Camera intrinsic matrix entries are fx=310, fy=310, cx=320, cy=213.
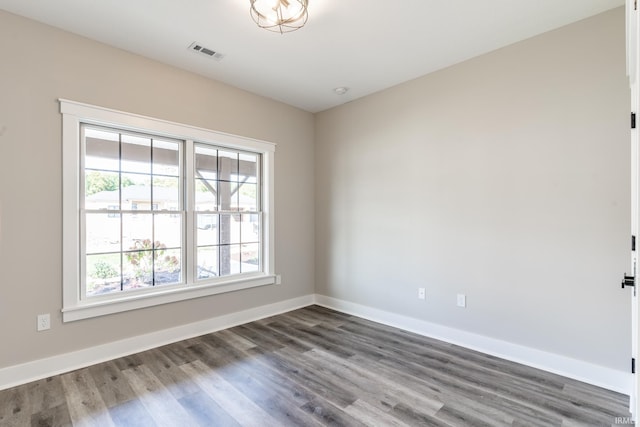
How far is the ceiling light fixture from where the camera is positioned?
2121mm

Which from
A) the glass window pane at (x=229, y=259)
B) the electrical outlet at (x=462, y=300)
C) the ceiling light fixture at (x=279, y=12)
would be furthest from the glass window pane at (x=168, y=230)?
the electrical outlet at (x=462, y=300)

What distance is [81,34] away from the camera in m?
2.63

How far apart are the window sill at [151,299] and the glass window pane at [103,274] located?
0.10 metres

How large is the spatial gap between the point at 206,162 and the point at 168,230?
34.3 inches

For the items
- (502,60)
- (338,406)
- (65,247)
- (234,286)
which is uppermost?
(502,60)

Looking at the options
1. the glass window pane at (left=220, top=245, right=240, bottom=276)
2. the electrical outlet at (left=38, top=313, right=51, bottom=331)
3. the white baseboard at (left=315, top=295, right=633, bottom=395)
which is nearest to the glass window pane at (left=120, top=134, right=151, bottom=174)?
the glass window pane at (left=220, top=245, right=240, bottom=276)

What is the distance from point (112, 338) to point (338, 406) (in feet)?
6.94

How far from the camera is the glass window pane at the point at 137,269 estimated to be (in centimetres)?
297

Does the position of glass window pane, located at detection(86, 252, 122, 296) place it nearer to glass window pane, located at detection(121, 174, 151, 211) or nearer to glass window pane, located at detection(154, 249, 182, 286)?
glass window pane, located at detection(154, 249, 182, 286)

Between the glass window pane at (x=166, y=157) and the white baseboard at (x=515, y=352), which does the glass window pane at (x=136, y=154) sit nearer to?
the glass window pane at (x=166, y=157)

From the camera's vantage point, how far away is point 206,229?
354cm

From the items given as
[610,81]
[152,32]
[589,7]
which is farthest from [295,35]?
[610,81]

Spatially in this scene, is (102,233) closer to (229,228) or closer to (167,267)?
(167,267)

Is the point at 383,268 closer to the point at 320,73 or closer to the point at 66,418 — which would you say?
the point at 320,73
